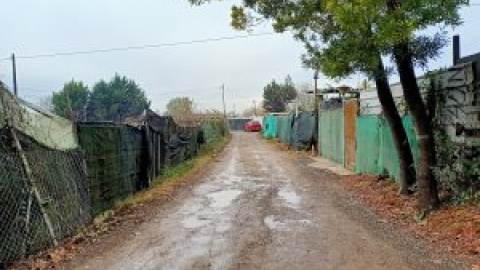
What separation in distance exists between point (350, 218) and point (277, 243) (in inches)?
104

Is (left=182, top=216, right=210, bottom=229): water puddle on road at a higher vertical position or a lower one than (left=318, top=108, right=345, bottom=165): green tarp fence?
lower

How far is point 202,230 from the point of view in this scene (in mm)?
10109

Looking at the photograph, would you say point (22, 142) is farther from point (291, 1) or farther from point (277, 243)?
point (291, 1)

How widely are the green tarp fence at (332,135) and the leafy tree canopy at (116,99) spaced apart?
156ft

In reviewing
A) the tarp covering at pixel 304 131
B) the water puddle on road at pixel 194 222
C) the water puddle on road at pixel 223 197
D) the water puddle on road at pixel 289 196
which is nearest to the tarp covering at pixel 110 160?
the water puddle on road at pixel 194 222

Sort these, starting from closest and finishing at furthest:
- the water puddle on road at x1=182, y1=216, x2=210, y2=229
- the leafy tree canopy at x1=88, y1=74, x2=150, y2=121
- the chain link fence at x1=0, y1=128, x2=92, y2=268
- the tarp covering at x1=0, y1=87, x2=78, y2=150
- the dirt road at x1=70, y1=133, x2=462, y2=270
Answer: the dirt road at x1=70, y1=133, x2=462, y2=270 → the chain link fence at x1=0, y1=128, x2=92, y2=268 → the tarp covering at x1=0, y1=87, x2=78, y2=150 → the water puddle on road at x1=182, y1=216, x2=210, y2=229 → the leafy tree canopy at x1=88, y1=74, x2=150, y2=121

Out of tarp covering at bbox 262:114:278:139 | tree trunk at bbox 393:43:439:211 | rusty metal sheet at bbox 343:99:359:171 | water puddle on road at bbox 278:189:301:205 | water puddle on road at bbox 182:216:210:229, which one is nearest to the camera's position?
water puddle on road at bbox 182:216:210:229

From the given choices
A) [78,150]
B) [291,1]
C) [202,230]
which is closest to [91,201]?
[78,150]

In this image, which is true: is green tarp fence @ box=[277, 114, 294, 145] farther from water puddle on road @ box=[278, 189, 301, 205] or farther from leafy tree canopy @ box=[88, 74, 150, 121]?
leafy tree canopy @ box=[88, 74, 150, 121]

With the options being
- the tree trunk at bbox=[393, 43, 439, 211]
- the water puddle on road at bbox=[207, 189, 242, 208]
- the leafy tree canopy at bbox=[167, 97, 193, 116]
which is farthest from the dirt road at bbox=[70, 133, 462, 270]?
the leafy tree canopy at bbox=[167, 97, 193, 116]

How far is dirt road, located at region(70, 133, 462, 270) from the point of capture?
25.4 feet

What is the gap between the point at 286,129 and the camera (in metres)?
41.9

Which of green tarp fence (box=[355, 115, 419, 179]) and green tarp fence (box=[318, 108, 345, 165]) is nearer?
green tarp fence (box=[355, 115, 419, 179])

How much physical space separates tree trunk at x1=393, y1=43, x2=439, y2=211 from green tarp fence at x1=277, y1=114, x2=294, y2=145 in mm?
26860
